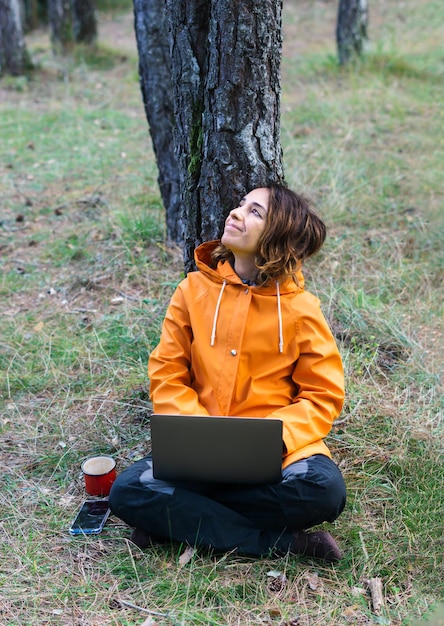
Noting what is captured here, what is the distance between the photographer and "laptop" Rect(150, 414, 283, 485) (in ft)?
7.97

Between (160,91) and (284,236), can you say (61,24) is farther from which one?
(284,236)

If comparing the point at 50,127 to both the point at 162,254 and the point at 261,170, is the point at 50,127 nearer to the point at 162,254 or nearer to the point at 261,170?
the point at 162,254

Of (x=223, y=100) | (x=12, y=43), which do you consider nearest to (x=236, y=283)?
(x=223, y=100)

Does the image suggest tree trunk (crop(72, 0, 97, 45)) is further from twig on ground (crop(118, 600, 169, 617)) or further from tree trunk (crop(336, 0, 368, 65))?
A: twig on ground (crop(118, 600, 169, 617))

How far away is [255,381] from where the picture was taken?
8.91ft

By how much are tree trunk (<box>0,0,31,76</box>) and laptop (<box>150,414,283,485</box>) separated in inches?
361

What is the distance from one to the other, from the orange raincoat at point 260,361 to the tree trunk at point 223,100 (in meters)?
0.49

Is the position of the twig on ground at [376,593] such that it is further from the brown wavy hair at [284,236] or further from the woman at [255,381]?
the brown wavy hair at [284,236]

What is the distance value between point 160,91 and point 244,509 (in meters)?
3.08

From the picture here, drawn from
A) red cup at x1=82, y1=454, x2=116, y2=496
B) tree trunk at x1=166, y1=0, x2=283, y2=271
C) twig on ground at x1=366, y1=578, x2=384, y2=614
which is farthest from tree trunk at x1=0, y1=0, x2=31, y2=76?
twig on ground at x1=366, y1=578, x2=384, y2=614

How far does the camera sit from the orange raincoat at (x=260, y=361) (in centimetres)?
269

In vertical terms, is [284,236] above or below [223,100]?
below

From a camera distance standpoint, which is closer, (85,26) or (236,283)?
(236,283)

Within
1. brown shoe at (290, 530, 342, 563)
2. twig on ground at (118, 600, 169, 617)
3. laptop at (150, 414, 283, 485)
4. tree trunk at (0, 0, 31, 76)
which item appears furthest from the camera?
tree trunk at (0, 0, 31, 76)
